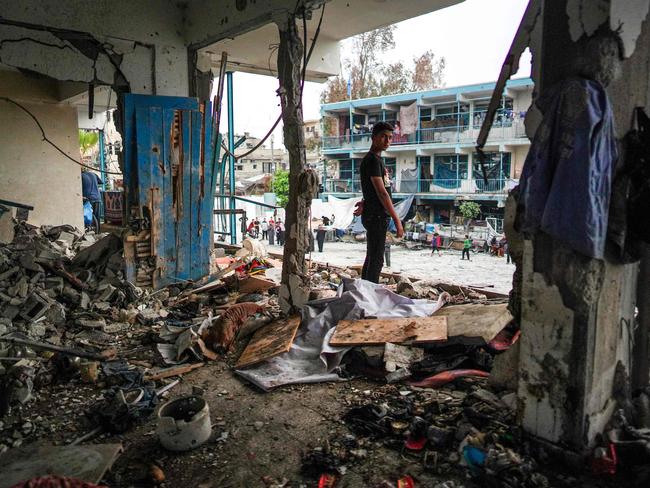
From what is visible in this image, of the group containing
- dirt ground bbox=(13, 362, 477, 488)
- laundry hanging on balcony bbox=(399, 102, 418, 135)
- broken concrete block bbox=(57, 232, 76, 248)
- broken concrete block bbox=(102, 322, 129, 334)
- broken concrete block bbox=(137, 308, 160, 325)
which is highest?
laundry hanging on balcony bbox=(399, 102, 418, 135)

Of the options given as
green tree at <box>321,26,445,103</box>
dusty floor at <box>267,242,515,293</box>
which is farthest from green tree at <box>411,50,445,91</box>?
dusty floor at <box>267,242,515,293</box>

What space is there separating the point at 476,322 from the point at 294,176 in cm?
207

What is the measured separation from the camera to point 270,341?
13.5 feet

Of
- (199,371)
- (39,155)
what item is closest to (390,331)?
(199,371)

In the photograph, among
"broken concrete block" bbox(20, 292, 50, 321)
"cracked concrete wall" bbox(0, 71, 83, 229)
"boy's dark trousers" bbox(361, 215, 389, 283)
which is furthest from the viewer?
"cracked concrete wall" bbox(0, 71, 83, 229)

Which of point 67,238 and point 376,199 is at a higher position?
point 376,199

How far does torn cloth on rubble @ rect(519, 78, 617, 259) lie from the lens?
A: 6.85ft

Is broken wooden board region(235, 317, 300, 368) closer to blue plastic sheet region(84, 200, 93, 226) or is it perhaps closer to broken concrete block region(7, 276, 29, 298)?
broken concrete block region(7, 276, 29, 298)

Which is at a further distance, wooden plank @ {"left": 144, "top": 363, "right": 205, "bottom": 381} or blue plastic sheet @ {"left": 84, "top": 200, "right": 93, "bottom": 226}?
blue plastic sheet @ {"left": 84, "top": 200, "right": 93, "bottom": 226}

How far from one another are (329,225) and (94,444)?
63.7 feet

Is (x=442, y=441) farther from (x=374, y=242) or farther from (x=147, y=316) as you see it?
(x=147, y=316)

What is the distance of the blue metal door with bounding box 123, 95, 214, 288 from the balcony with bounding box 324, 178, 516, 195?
1759cm

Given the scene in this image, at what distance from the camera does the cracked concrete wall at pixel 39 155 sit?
29.8ft

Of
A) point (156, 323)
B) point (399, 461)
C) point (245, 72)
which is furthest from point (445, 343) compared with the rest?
point (245, 72)
